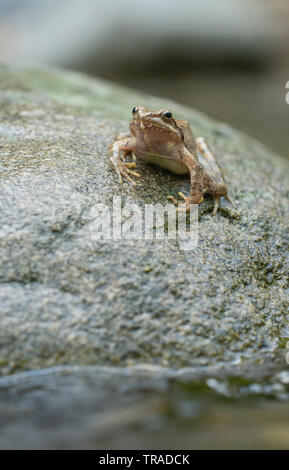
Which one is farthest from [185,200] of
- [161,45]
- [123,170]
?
[161,45]

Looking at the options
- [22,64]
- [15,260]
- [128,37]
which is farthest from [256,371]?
[128,37]

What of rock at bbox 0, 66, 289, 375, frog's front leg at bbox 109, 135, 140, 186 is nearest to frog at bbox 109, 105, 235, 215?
frog's front leg at bbox 109, 135, 140, 186

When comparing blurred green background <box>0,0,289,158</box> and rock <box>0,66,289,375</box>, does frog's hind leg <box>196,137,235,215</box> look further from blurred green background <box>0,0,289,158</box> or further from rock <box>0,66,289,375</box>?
blurred green background <box>0,0,289,158</box>

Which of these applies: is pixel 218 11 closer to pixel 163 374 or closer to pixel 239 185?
pixel 239 185

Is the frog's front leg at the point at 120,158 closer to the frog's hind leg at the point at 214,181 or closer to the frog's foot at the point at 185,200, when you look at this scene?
the frog's foot at the point at 185,200

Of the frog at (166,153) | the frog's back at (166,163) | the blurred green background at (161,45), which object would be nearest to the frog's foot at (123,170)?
the frog at (166,153)
